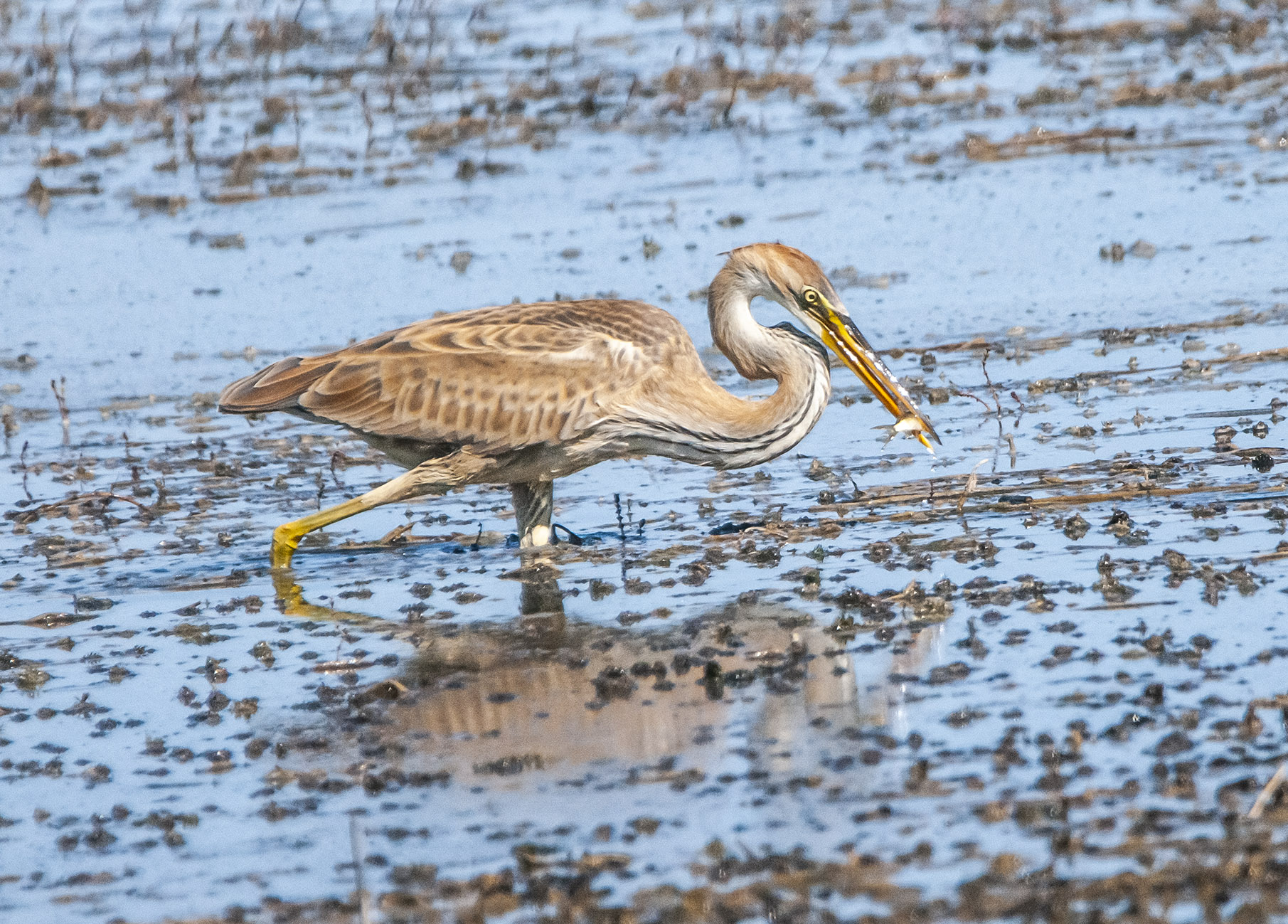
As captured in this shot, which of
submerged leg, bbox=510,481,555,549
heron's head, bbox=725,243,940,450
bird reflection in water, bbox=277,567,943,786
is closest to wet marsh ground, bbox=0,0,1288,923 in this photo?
bird reflection in water, bbox=277,567,943,786

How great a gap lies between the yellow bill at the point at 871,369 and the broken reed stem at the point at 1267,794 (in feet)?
10.6

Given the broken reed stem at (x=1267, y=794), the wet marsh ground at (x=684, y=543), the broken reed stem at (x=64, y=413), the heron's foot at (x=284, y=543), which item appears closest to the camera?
the broken reed stem at (x=1267, y=794)

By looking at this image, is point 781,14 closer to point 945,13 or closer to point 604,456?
point 945,13

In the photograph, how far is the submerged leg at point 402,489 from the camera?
8516mm

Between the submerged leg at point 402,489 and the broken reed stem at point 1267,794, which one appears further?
the submerged leg at point 402,489

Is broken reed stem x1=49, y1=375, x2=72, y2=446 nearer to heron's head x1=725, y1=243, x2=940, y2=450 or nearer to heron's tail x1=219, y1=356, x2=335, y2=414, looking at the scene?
heron's tail x1=219, y1=356, x2=335, y2=414

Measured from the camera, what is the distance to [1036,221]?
46.0ft

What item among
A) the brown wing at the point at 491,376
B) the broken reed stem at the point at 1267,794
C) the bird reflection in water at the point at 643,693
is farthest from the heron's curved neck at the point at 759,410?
the broken reed stem at the point at 1267,794

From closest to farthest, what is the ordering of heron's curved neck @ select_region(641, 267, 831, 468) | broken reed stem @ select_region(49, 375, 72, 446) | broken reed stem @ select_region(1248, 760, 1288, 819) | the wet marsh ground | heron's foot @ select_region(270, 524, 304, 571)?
broken reed stem @ select_region(1248, 760, 1288, 819) → the wet marsh ground → heron's curved neck @ select_region(641, 267, 831, 468) → heron's foot @ select_region(270, 524, 304, 571) → broken reed stem @ select_region(49, 375, 72, 446)

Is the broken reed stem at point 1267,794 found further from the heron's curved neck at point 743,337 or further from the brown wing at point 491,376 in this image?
the brown wing at point 491,376

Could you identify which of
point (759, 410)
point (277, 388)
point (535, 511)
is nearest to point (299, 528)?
point (277, 388)

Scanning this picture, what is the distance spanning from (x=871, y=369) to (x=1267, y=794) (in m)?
3.52

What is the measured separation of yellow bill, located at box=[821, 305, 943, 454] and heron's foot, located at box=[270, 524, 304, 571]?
2.54 meters

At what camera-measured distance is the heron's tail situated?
8750mm
